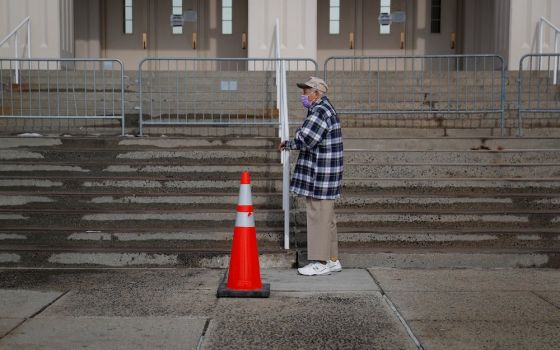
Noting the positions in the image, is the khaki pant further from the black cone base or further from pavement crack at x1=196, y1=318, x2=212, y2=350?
pavement crack at x1=196, y1=318, x2=212, y2=350

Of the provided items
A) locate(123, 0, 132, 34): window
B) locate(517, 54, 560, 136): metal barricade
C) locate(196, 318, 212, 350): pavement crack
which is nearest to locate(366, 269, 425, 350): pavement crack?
locate(196, 318, 212, 350): pavement crack

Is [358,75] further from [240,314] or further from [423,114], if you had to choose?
[240,314]

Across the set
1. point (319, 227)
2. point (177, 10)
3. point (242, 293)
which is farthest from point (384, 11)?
point (242, 293)

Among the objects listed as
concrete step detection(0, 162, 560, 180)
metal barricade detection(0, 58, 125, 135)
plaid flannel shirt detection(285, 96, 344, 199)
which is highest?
metal barricade detection(0, 58, 125, 135)

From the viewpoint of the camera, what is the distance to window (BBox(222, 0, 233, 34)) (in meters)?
15.0

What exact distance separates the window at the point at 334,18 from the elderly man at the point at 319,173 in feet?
31.4

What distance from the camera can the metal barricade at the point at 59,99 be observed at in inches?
395

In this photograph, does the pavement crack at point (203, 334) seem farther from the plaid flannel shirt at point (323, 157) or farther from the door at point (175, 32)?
the door at point (175, 32)

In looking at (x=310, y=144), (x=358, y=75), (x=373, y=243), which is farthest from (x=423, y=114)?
(x=310, y=144)

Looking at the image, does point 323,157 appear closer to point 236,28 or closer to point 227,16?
point 236,28

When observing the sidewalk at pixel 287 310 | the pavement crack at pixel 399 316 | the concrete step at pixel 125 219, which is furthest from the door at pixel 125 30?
the pavement crack at pixel 399 316

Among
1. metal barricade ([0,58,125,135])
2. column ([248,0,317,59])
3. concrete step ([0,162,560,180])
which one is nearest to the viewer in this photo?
concrete step ([0,162,560,180])

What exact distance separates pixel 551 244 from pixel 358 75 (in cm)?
531

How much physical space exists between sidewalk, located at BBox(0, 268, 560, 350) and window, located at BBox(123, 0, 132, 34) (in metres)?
10.2
